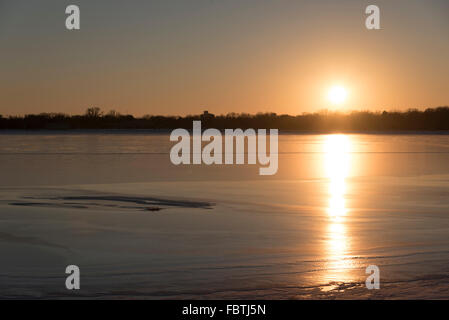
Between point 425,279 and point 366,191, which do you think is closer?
point 425,279

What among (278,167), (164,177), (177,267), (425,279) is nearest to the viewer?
(425,279)

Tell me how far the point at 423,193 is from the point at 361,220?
4589mm

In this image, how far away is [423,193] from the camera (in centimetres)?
1424

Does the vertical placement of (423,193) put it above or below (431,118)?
below

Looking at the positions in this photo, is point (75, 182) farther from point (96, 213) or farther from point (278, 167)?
point (278, 167)

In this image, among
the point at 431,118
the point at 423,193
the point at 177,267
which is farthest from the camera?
the point at 431,118

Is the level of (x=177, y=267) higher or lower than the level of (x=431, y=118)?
lower

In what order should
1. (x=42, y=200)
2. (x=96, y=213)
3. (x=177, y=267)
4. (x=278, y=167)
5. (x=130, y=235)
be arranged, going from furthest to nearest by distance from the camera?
(x=278, y=167) → (x=42, y=200) → (x=96, y=213) → (x=130, y=235) → (x=177, y=267)

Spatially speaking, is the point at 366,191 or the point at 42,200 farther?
the point at 366,191
